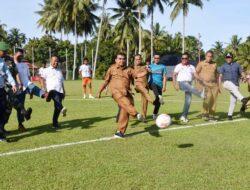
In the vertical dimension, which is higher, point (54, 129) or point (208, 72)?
point (208, 72)

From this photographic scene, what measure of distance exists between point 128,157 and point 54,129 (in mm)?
3445

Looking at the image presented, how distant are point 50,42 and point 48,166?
2955 inches

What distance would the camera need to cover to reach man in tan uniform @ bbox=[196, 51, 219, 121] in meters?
10.8

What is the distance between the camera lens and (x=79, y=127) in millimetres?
9891

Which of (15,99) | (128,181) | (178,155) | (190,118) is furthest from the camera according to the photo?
(190,118)

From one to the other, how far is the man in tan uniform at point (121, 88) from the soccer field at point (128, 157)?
381 millimetres

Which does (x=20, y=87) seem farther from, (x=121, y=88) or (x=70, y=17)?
(x=70, y=17)

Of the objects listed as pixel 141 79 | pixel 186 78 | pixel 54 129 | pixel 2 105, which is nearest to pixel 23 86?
pixel 54 129

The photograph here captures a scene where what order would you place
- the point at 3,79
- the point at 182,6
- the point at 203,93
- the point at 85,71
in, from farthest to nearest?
the point at 182,6
the point at 85,71
the point at 203,93
the point at 3,79

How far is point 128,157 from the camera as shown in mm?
6656

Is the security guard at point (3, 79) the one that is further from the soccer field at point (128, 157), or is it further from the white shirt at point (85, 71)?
the white shirt at point (85, 71)

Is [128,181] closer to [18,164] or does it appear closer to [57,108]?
[18,164]

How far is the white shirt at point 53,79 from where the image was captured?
9.62 meters

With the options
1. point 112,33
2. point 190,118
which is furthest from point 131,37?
point 190,118
